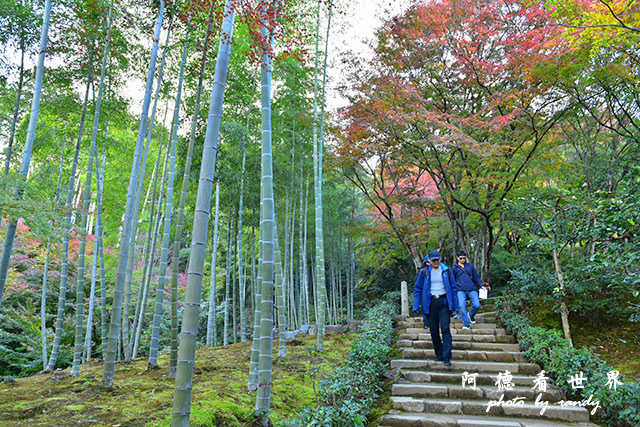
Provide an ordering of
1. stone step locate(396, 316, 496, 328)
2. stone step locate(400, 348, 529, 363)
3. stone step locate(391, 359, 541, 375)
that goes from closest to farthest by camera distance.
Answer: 1. stone step locate(391, 359, 541, 375)
2. stone step locate(400, 348, 529, 363)
3. stone step locate(396, 316, 496, 328)

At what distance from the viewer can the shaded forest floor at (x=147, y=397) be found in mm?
2658

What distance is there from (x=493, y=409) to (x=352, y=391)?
136 cm

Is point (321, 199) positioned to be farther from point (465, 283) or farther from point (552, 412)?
point (552, 412)

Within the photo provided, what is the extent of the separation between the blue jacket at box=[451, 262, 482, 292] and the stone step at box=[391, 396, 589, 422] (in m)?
1.57

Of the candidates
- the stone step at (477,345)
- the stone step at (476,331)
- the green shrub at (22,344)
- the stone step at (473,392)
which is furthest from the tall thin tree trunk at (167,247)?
the green shrub at (22,344)

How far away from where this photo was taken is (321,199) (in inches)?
258

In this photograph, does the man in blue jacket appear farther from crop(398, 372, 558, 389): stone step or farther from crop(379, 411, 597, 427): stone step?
crop(379, 411, 597, 427): stone step

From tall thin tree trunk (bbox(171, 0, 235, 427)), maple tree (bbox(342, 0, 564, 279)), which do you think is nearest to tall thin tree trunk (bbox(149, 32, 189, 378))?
tall thin tree trunk (bbox(171, 0, 235, 427))

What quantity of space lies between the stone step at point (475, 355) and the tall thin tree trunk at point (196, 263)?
3.36 meters

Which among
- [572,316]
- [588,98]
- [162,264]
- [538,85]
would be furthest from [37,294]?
[588,98]

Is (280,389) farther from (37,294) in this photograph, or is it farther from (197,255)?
(37,294)

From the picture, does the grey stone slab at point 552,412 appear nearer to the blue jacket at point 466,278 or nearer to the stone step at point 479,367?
the stone step at point 479,367

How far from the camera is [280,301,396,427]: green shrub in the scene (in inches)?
89.6

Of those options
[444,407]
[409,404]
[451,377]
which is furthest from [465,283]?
[409,404]
